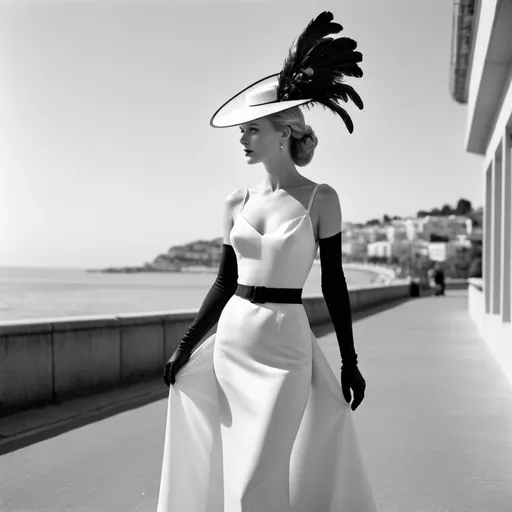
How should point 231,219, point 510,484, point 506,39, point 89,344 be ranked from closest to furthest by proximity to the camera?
point 231,219, point 510,484, point 89,344, point 506,39

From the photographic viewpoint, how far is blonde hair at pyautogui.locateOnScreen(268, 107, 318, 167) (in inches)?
121

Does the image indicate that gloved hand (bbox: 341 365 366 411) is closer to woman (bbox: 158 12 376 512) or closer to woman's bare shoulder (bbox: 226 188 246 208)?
woman (bbox: 158 12 376 512)

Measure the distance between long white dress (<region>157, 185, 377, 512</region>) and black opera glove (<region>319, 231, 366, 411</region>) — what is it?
0.07m

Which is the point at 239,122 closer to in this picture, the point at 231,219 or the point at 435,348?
the point at 231,219

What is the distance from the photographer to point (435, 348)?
12.9 m

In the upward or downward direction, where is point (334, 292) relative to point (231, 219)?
downward

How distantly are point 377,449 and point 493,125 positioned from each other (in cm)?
1043

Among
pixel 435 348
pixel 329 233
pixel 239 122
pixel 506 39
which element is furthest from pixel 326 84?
pixel 435 348

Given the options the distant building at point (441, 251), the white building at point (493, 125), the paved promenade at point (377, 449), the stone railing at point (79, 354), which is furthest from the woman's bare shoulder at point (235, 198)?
the distant building at point (441, 251)

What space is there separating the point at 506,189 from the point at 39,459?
8.27 m

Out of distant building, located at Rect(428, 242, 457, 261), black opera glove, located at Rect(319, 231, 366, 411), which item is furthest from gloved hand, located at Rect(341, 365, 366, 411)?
distant building, located at Rect(428, 242, 457, 261)

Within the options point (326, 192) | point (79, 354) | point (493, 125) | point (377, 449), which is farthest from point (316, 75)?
point (493, 125)

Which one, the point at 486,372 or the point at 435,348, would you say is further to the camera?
the point at 435,348

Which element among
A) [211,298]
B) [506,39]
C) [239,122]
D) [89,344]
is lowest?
[89,344]
